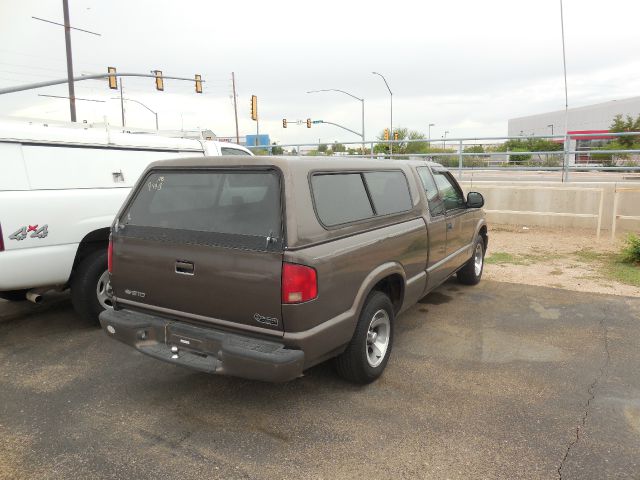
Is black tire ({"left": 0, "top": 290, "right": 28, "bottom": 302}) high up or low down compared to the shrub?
up

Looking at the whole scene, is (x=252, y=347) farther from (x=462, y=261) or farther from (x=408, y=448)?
(x=462, y=261)

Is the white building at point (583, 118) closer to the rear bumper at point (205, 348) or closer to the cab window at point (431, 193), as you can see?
the cab window at point (431, 193)

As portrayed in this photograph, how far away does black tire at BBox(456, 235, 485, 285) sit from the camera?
6.40 m

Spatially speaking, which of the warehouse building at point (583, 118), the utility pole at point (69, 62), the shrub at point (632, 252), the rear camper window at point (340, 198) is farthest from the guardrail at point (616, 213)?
the warehouse building at point (583, 118)

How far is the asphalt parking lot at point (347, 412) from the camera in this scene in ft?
9.18

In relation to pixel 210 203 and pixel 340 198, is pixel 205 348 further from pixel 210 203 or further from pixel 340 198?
pixel 340 198

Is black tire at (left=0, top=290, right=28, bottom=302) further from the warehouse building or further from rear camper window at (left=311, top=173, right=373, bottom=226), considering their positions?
the warehouse building

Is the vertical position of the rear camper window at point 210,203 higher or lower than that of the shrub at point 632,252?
higher

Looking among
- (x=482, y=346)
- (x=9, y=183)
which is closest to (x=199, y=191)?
(x=9, y=183)

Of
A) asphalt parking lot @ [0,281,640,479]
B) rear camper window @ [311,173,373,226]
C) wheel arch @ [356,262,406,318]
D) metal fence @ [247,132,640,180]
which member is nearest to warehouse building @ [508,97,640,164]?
metal fence @ [247,132,640,180]

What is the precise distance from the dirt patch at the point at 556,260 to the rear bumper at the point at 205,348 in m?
4.95

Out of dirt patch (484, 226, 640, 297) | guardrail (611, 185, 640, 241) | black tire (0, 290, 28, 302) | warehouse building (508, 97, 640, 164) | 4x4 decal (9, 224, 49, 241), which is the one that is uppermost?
warehouse building (508, 97, 640, 164)

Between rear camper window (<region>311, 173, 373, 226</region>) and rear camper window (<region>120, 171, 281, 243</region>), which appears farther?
rear camper window (<region>311, 173, 373, 226</region>)

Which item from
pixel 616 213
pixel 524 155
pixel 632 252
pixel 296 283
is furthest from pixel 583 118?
pixel 296 283
